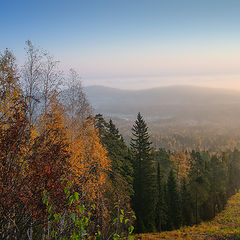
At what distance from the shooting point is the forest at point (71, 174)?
4.28 m

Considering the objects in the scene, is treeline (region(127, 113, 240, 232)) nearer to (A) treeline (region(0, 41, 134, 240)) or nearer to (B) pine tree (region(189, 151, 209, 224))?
(B) pine tree (region(189, 151, 209, 224))

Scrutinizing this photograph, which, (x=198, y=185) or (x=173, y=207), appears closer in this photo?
(x=173, y=207)

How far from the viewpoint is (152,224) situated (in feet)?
101

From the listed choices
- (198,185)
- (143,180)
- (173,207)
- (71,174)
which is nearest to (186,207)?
(173,207)

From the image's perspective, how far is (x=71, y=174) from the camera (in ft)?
24.9

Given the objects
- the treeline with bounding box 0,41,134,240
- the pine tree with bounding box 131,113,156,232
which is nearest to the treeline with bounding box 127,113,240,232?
the pine tree with bounding box 131,113,156,232

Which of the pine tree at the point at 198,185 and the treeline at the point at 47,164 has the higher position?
the treeline at the point at 47,164

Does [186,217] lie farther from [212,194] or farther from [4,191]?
[4,191]

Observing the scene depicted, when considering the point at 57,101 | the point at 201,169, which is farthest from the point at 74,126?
the point at 201,169

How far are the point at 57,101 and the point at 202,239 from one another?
20.7 m

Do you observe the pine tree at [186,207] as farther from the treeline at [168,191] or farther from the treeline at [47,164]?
the treeline at [47,164]

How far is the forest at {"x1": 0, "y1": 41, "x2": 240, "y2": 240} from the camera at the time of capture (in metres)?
4.28

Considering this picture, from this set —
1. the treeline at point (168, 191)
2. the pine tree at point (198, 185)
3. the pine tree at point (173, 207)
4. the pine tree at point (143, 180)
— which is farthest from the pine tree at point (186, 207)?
the pine tree at point (143, 180)

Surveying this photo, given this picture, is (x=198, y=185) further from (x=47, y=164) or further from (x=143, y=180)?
(x=47, y=164)
